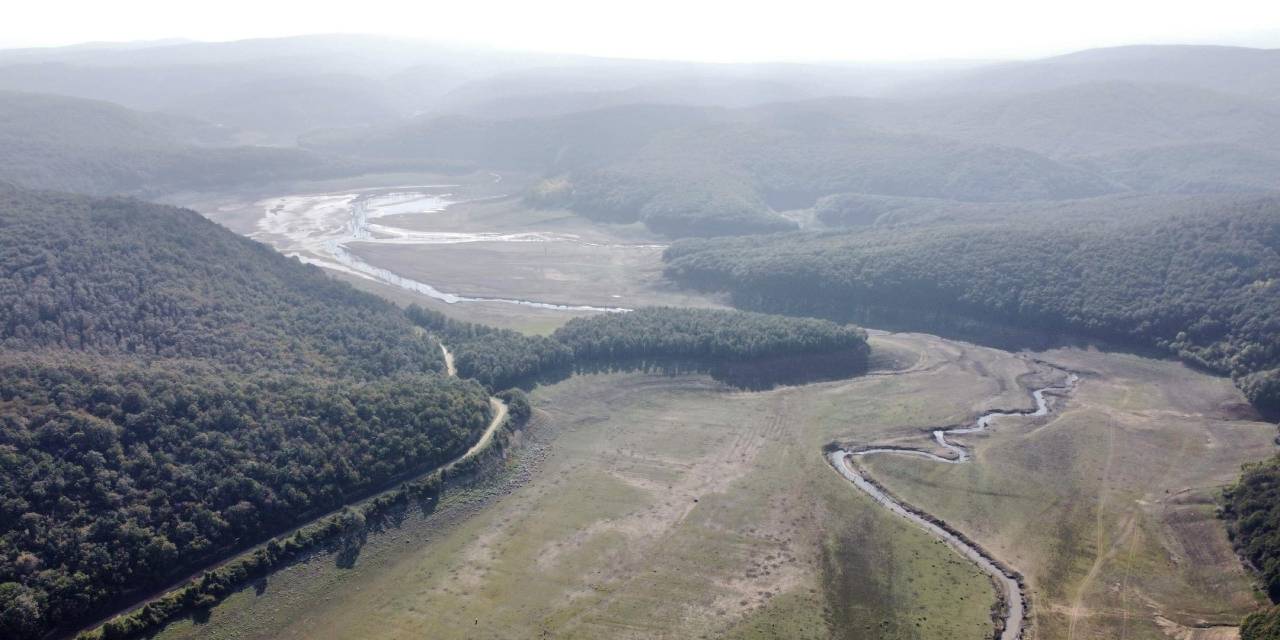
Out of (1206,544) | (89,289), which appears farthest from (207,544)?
(1206,544)

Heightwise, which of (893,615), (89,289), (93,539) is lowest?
(893,615)

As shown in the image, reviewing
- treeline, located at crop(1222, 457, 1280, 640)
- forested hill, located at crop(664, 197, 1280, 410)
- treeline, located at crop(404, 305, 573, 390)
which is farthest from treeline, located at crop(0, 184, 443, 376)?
treeline, located at crop(1222, 457, 1280, 640)

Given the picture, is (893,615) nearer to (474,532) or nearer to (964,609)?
(964,609)

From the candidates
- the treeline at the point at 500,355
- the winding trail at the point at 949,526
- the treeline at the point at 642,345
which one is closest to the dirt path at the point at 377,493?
the treeline at the point at 500,355

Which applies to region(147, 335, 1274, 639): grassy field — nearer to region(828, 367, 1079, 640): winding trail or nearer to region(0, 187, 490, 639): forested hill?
region(828, 367, 1079, 640): winding trail

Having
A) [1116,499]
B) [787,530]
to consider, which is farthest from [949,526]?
[1116,499]
